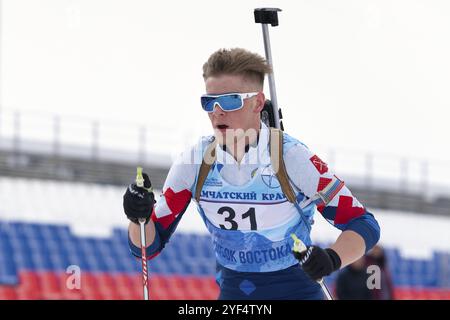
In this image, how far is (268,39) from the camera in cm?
638

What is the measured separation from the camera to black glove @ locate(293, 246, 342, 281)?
526 cm

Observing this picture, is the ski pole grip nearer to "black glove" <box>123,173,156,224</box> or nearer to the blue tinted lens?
the blue tinted lens

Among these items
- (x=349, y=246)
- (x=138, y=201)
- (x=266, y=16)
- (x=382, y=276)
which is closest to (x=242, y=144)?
(x=138, y=201)

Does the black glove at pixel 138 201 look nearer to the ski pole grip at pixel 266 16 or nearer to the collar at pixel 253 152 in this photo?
the collar at pixel 253 152

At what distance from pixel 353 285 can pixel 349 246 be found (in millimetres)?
7082

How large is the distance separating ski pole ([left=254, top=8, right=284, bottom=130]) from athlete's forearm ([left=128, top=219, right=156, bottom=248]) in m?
0.96

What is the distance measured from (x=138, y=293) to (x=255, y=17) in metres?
13.8

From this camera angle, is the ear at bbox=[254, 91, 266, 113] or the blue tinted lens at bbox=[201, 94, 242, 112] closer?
the blue tinted lens at bbox=[201, 94, 242, 112]

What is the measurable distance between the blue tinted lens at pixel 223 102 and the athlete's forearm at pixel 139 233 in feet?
2.50

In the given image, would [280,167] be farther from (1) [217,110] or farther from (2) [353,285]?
(2) [353,285]

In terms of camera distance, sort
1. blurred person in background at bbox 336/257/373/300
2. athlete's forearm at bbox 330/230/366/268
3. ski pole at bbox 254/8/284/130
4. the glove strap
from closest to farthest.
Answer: the glove strap < athlete's forearm at bbox 330/230/366/268 < ski pole at bbox 254/8/284/130 < blurred person in background at bbox 336/257/373/300

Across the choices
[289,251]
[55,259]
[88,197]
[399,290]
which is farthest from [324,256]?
[88,197]

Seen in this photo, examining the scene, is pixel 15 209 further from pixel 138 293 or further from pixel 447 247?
pixel 447 247

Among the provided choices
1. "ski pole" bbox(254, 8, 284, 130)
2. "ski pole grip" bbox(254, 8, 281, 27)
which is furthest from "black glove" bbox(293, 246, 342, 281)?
"ski pole grip" bbox(254, 8, 281, 27)
